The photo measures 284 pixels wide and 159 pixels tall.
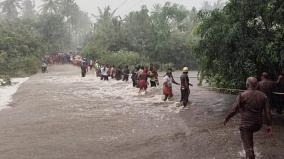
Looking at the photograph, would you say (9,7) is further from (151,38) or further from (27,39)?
(151,38)

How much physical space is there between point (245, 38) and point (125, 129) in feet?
15.4

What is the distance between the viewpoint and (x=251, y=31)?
48.6ft

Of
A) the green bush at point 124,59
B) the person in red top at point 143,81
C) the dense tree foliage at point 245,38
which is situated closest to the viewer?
the dense tree foliage at point 245,38

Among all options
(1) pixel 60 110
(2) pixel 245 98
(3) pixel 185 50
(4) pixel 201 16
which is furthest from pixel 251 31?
(3) pixel 185 50

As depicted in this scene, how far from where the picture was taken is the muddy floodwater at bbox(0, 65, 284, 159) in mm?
10867

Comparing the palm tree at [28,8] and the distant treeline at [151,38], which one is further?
the palm tree at [28,8]

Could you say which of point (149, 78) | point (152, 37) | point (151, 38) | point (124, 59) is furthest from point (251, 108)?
point (151, 38)

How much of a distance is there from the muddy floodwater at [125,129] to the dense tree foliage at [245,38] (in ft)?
5.67

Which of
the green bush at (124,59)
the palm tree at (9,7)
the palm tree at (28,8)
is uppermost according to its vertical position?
the palm tree at (28,8)

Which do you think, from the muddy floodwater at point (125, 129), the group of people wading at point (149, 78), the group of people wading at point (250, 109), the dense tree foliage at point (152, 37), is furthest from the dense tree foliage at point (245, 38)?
the dense tree foliage at point (152, 37)

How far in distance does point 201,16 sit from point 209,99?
4346mm

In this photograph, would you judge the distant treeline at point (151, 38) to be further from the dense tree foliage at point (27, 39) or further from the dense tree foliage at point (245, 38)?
the dense tree foliage at point (245, 38)

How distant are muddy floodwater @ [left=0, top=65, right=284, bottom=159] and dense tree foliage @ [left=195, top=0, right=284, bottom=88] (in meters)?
1.73

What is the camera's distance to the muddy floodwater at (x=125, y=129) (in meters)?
10.9
